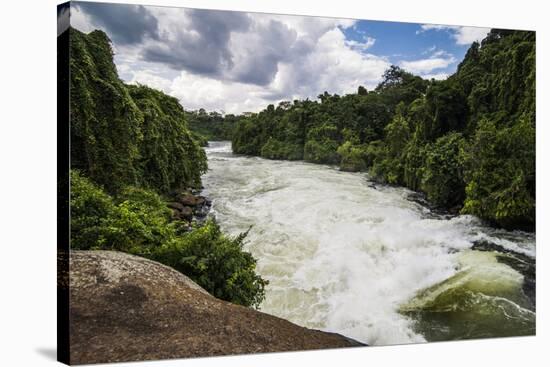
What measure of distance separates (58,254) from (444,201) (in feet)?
14.4

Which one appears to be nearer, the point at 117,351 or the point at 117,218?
the point at 117,351

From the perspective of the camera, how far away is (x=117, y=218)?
550 cm

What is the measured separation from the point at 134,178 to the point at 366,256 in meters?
2.63

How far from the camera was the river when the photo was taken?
6.14 meters

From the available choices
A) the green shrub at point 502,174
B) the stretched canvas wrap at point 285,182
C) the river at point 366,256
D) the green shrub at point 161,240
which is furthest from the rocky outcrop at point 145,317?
the green shrub at point 502,174

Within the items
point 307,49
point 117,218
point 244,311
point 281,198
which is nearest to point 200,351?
point 244,311

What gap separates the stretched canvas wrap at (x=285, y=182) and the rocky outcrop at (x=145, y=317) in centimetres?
1

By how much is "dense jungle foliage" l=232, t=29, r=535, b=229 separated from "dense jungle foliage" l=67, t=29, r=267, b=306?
3.57ft

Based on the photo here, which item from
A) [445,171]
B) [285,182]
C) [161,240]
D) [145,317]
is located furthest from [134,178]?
[445,171]

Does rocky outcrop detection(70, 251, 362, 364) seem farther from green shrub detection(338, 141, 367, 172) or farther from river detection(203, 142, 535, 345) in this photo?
green shrub detection(338, 141, 367, 172)

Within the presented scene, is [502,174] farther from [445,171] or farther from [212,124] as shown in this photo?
[212,124]

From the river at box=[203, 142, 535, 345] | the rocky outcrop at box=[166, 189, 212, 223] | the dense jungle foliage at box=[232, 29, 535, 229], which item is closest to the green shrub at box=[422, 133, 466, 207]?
the dense jungle foliage at box=[232, 29, 535, 229]

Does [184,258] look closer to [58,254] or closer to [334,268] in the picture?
[58,254]

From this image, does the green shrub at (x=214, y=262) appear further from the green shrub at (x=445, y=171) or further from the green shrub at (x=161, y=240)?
the green shrub at (x=445, y=171)
